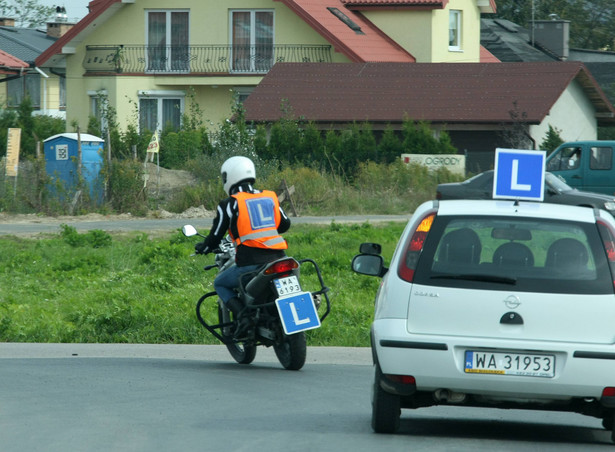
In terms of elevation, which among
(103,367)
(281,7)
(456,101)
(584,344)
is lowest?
(103,367)

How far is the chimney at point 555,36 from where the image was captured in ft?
204

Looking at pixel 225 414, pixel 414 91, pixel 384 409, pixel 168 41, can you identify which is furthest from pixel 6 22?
pixel 384 409

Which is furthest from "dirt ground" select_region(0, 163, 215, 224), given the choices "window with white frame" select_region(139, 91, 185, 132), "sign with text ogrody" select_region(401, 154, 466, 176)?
"window with white frame" select_region(139, 91, 185, 132)

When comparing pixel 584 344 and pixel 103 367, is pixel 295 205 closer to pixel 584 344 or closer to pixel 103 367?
pixel 103 367

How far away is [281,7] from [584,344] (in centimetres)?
3959

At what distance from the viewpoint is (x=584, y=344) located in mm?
6906

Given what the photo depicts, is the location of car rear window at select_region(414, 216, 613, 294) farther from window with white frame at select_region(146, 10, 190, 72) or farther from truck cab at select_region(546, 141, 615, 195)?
window with white frame at select_region(146, 10, 190, 72)

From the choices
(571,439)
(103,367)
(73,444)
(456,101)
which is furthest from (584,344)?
(456,101)

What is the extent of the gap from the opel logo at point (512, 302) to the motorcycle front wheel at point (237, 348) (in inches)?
165

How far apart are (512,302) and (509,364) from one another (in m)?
0.35

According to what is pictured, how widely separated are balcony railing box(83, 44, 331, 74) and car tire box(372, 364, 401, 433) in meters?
37.8

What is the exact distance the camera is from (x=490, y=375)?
22.7 ft

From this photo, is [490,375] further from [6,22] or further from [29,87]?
[6,22]

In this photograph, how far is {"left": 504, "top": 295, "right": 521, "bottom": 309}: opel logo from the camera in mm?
6965
